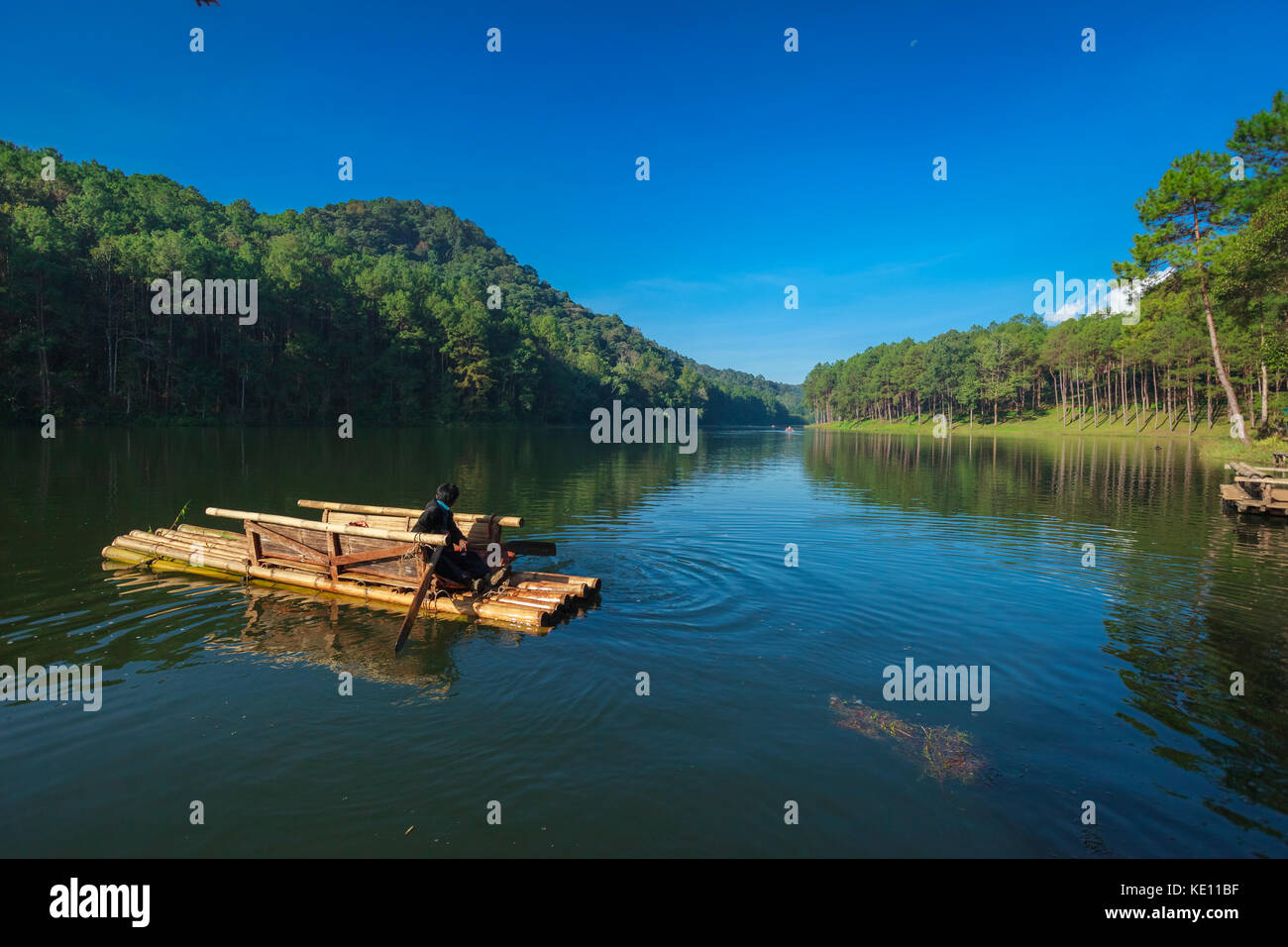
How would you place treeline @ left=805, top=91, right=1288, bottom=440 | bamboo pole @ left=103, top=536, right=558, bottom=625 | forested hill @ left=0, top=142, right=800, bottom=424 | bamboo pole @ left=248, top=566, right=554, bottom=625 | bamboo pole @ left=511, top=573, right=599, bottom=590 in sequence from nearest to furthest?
bamboo pole @ left=248, top=566, right=554, bottom=625 < bamboo pole @ left=103, top=536, right=558, bottom=625 < bamboo pole @ left=511, top=573, right=599, bottom=590 < treeline @ left=805, top=91, right=1288, bottom=440 < forested hill @ left=0, top=142, right=800, bottom=424

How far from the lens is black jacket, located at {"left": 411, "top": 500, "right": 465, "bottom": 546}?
11484 millimetres

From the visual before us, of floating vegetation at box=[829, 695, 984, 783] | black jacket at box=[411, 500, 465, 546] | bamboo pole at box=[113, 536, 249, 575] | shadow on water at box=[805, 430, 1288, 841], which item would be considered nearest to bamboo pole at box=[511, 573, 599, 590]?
black jacket at box=[411, 500, 465, 546]

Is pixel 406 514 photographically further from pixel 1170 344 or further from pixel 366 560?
pixel 1170 344

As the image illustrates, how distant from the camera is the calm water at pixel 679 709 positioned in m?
5.73

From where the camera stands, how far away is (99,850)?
5371 mm

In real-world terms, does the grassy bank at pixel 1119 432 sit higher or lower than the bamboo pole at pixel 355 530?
higher

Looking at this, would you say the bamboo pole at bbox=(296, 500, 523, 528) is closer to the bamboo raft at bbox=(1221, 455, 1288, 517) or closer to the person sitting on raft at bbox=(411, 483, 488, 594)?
the person sitting on raft at bbox=(411, 483, 488, 594)

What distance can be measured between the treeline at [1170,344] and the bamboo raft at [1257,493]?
14542mm

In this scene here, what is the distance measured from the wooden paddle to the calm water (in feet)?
1.25

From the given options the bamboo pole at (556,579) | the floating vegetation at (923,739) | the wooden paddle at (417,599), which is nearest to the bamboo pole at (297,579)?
the wooden paddle at (417,599)

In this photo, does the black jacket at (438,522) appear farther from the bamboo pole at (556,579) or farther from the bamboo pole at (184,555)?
the bamboo pole at (184,555)

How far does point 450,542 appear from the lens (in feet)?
Answer: 37.5
